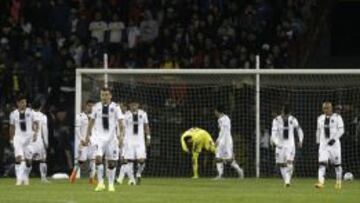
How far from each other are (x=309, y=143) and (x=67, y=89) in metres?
7.41

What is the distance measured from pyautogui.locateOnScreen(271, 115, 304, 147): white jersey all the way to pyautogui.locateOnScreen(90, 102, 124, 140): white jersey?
660 centimetres

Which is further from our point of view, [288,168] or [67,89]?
[67,89]

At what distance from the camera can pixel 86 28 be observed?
3738cm

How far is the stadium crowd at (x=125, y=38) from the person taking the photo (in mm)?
35250

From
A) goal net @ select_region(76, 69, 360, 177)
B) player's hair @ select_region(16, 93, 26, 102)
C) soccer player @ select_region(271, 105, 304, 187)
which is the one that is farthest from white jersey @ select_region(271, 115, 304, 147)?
player's hair @ select_region(16, 93, 26, 102)

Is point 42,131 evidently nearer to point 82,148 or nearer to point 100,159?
point 82,148

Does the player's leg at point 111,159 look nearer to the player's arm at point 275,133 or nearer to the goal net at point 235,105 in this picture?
the player's arm at point 275,133

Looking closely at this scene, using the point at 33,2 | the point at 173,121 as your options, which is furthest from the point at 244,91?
the point at 33,2

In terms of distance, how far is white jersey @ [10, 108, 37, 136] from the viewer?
98.5 ft

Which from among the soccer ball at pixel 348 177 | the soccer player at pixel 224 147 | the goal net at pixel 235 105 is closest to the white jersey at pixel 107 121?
the soccer player at pixel 224 147

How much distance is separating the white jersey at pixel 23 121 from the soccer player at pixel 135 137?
8.19ft

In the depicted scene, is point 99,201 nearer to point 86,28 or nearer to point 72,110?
point 72,110

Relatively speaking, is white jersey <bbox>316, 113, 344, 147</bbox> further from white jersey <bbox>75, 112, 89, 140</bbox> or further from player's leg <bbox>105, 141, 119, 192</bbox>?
white jersey <bbox>75, 112, 89, 140</bbox>

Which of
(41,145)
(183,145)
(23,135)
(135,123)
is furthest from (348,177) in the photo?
(23,135)
